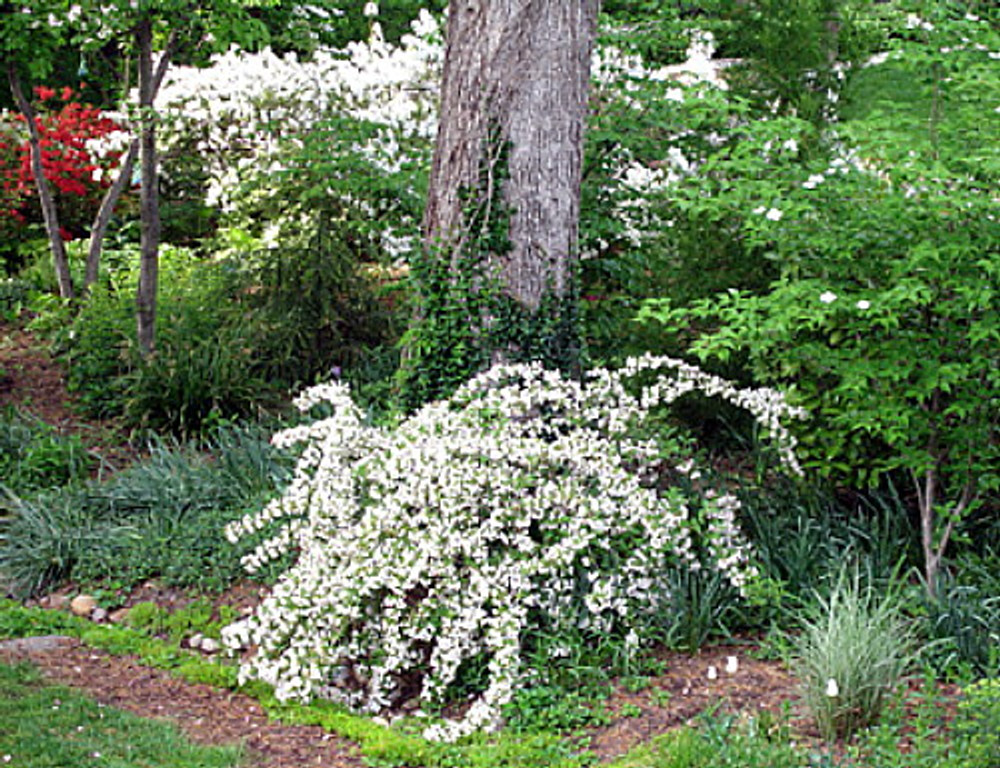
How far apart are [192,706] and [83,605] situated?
1335 millimetres

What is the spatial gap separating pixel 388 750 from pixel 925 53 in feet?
11.4

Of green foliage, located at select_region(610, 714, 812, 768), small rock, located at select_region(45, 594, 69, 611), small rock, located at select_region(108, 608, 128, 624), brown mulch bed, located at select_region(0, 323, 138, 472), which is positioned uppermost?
green foliage, located at select_region(610, 714, 812, 768)

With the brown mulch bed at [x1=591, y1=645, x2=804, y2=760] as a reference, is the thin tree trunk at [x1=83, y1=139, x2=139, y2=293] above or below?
above

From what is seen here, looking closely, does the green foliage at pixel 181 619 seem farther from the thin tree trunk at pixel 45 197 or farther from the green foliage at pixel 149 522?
the thin tree trunk at pixel 45 197

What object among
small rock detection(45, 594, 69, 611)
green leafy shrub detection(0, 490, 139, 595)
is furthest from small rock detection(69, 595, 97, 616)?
green leafy shrub detection(0, 490, 139, 595)

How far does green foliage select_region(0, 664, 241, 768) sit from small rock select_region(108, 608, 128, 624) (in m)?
0.96

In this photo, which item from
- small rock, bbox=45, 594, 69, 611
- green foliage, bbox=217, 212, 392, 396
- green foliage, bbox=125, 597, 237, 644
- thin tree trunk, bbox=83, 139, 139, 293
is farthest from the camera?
thin tree trunk, bbox=83, 139, 139, 293

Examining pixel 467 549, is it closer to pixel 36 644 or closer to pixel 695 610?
pixel 695 610

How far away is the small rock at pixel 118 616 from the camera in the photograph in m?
5.38

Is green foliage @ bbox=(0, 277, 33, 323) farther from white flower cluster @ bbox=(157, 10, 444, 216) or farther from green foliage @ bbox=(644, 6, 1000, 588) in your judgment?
green foliage @ bbox=(644, 6, 1000, 588)

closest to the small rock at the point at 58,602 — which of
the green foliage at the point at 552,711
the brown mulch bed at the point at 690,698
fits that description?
the green foliage at the point at 552,711

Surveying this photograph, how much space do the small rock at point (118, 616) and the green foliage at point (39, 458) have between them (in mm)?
1398

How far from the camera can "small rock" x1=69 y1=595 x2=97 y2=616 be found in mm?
5469

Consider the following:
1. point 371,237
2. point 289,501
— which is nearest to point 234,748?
point 289,501
